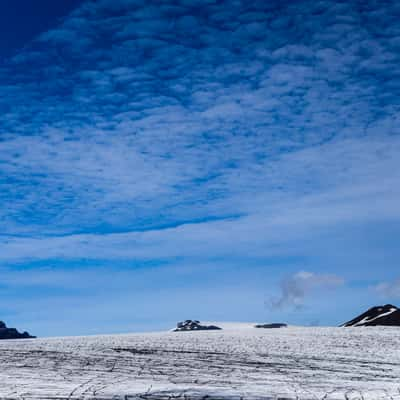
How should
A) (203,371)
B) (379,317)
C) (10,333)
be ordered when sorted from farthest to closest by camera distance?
1. (10,333)
2. (379,317)
3. (203,371)

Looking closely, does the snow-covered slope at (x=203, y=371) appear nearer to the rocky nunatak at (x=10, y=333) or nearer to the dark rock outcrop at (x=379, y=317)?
the dark rock outcrop at (x=379, y=317)

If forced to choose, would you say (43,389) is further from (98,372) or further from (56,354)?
(56,354)

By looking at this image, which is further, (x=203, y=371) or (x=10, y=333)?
(x=10, y=333)

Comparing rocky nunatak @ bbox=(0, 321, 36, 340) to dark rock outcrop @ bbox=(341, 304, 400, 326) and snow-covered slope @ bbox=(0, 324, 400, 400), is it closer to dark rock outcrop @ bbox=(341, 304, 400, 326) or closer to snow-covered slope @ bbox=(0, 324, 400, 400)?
dark rock outcrop @ bbox=(341, 304, 400, 326)

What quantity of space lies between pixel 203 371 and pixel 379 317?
39.2m

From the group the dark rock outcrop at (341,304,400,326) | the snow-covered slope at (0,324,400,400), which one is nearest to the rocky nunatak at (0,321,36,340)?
the dark rock outcrop at (341,304,400,326)

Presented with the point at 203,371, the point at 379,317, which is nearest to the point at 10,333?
the point at 379,317

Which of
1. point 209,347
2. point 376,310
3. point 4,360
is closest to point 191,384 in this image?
point 4,360

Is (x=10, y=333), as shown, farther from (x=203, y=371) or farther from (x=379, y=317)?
(x=203, y=371)

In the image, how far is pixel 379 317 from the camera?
4925cm

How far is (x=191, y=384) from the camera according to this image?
10.9 metres

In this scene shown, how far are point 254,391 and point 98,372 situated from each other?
405 centimetres

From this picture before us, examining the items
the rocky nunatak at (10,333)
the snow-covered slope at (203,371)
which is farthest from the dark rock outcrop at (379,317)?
the rocky nunatak at (10,333)

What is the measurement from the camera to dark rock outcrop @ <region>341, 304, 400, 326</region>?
4822 centimetres
